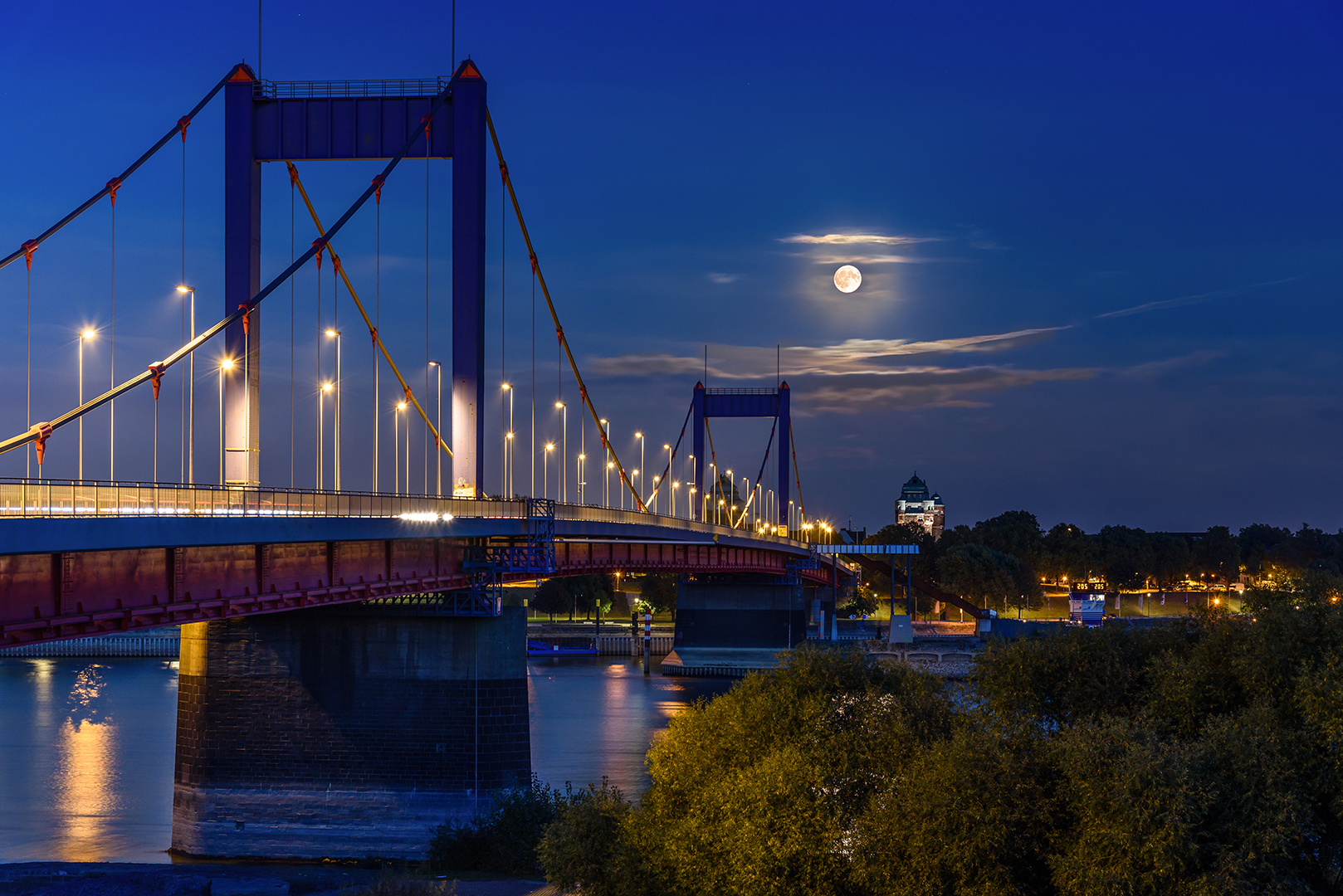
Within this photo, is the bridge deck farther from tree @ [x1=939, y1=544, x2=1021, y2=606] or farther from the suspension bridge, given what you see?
tree @ [x1=939, y1=544, x2=1021, y2=606]

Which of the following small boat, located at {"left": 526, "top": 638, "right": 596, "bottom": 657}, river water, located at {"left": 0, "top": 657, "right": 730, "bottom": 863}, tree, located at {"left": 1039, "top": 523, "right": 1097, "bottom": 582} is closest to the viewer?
river water, located at {"left": 0, "top": 657, "right": 730, "bottom": 863}

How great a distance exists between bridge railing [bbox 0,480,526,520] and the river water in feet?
37.1

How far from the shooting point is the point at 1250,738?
57.1 ft

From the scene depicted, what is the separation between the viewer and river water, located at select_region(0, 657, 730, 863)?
36281mm

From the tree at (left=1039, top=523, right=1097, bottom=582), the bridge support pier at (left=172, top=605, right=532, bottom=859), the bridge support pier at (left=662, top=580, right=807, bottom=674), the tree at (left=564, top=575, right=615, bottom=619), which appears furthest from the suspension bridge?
the tree at (left=1039, top=523, right=1097, bottom=582)

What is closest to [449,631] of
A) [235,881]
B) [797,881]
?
[235,881]

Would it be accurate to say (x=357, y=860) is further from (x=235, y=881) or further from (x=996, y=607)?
(x=996, y=607)

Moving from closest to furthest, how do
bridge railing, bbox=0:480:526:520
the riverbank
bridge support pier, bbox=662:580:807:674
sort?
bridge railing, bbox=0:480:526:520
the riverbank
bridge support pier, bbox=662:580:807:674

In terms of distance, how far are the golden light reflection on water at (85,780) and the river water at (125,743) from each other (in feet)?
0.16

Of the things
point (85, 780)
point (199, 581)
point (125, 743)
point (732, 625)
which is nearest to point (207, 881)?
point (199, 581)

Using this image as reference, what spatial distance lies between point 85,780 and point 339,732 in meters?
16.3

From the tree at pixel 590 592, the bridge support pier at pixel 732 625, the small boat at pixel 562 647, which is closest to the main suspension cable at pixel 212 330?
the bridge support pier at pixel 732 625

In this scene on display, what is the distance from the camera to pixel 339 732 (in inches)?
1286

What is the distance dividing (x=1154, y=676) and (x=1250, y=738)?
318cm
